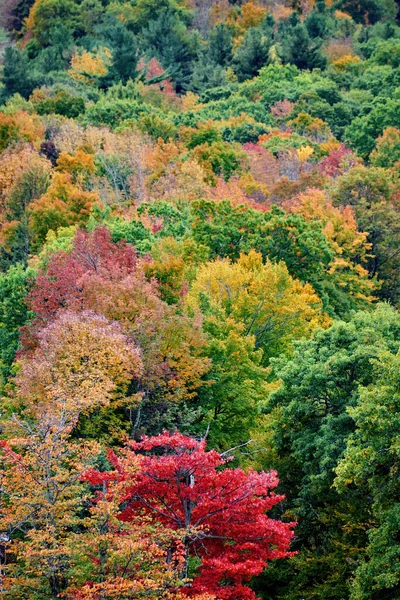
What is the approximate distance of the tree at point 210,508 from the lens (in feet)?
80.1

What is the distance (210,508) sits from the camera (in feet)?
81.6

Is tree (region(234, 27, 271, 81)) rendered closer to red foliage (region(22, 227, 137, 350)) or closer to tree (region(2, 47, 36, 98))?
tree (region(2, 47, 36, 98))

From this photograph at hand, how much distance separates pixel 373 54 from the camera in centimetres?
10662

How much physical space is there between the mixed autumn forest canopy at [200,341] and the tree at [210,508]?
8 cm

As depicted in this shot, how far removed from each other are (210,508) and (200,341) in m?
11.9

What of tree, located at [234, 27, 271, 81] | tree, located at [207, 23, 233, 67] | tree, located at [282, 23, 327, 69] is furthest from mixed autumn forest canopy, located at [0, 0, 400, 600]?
tree, located at [207, 23, 233, 67]

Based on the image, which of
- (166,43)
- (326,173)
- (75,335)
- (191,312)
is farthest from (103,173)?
(166,43)

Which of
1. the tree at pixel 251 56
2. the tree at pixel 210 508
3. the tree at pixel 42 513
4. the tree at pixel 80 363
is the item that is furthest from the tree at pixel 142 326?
the tree at pixel 251 56

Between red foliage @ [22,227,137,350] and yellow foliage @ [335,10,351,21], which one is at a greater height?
red foliage @ [22,227,137,350]

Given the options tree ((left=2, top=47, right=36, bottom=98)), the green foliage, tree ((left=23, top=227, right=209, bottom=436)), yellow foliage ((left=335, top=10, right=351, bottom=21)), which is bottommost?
tree ((left=2, top=47, right=36, bottom=98))

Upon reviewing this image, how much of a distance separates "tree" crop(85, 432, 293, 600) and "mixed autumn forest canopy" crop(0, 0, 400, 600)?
79mm

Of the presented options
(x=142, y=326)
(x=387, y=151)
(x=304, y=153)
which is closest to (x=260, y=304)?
(x=142, y=326)

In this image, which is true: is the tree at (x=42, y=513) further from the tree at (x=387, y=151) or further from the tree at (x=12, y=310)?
the tree at (x=387, y=151)

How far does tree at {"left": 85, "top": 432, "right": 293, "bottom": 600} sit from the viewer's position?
24422 mm
